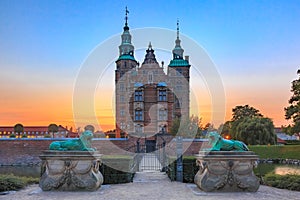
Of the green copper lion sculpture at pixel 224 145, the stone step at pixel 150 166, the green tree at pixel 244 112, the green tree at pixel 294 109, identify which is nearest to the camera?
the green copper lion sculpture at pixel 224 145

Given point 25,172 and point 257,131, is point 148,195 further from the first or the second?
point 257,131

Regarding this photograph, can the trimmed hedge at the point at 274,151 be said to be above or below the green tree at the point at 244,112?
below

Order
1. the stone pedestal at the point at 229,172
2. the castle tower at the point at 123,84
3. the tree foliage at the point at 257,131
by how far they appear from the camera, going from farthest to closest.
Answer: the castle tower at the point at 123,84 < the tree foliage at the point at 257,131 < the stone pedestal at the point at 229,172

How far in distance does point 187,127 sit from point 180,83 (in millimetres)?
8640

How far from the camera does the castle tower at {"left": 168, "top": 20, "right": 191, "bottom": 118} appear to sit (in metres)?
37.4

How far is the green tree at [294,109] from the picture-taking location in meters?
26.0

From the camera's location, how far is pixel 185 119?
3250 cm

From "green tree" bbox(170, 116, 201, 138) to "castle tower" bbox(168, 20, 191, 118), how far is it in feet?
13.3

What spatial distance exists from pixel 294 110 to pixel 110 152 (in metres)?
16.7

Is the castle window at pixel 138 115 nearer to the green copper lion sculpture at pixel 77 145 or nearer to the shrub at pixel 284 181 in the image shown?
the shrub at pixel 284 181

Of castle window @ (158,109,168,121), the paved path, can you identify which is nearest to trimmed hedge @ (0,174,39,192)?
the paved path

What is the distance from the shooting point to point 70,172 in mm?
7832

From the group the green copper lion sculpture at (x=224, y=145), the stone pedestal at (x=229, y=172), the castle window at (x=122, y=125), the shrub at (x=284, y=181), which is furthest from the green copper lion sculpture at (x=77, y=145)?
the castle window at (x=122, y=125)

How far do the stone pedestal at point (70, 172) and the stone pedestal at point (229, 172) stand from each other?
280cm
